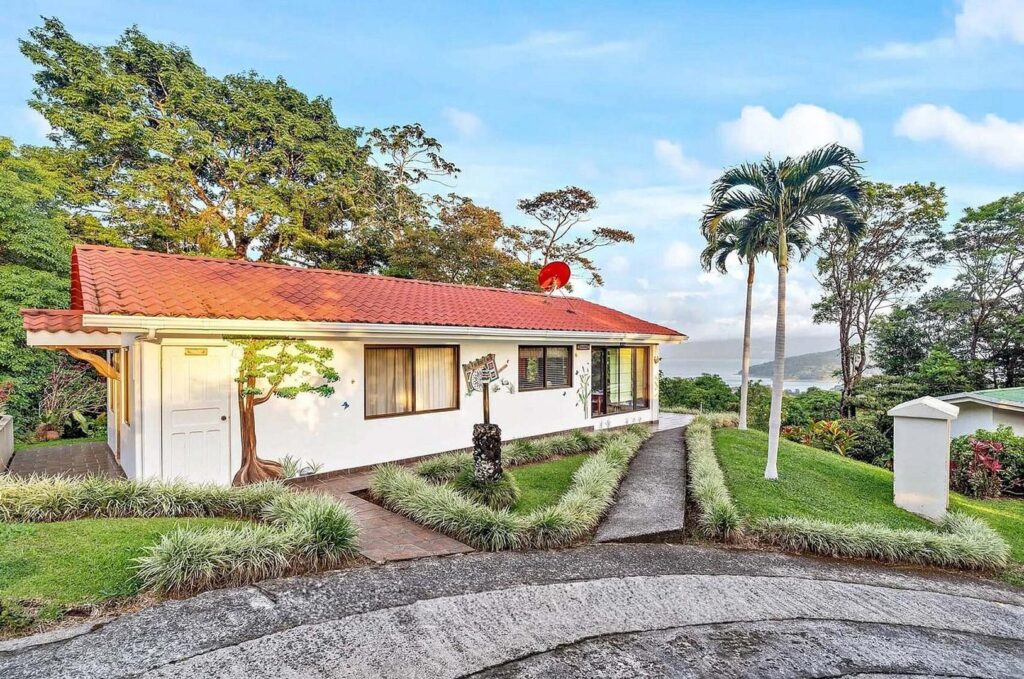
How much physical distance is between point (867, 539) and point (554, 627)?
4.26 m

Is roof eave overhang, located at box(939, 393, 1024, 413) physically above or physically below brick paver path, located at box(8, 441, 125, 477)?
above

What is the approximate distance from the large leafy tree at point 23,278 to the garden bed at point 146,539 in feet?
26.5

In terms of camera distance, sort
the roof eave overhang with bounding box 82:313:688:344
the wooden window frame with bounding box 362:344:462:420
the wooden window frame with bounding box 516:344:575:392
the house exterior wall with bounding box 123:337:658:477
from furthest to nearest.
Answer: the wooden window frame with bounding box 516:344:575:392, the wooden window frame with bounding box 362:344:462:420, the house exterior wall with bounding box 123:337:658:477, the roof eave overhang with bounding box 82:313:688:344

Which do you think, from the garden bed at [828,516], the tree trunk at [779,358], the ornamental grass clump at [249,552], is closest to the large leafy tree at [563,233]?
the garden bed at [828,516]

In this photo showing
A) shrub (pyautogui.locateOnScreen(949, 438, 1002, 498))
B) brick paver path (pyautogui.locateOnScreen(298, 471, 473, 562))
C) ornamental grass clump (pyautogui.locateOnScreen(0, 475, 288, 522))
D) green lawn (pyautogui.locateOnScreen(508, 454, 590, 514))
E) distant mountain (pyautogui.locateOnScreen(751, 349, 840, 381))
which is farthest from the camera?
distant mountain (pyautogui.locateOnScreen(751, 349, 840, 381))

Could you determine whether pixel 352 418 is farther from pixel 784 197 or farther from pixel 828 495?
pixel 784 197

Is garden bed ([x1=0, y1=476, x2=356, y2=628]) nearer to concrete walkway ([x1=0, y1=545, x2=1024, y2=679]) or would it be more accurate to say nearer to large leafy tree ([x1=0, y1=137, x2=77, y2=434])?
concrete walkway ([x1=0, y1=545, x2=1024, y2=679])

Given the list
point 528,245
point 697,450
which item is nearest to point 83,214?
point 528,245

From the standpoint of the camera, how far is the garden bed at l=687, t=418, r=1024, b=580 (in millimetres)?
5500

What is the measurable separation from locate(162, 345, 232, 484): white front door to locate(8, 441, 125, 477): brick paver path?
1.84 meters

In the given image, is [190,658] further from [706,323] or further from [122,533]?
[706,323]

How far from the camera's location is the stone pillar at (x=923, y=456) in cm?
706

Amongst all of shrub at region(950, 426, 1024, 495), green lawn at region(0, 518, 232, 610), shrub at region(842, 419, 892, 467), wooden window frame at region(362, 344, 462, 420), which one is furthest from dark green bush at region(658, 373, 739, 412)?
green lawn at region(0, 518, 232, 610)

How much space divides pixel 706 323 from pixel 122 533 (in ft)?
52.5
